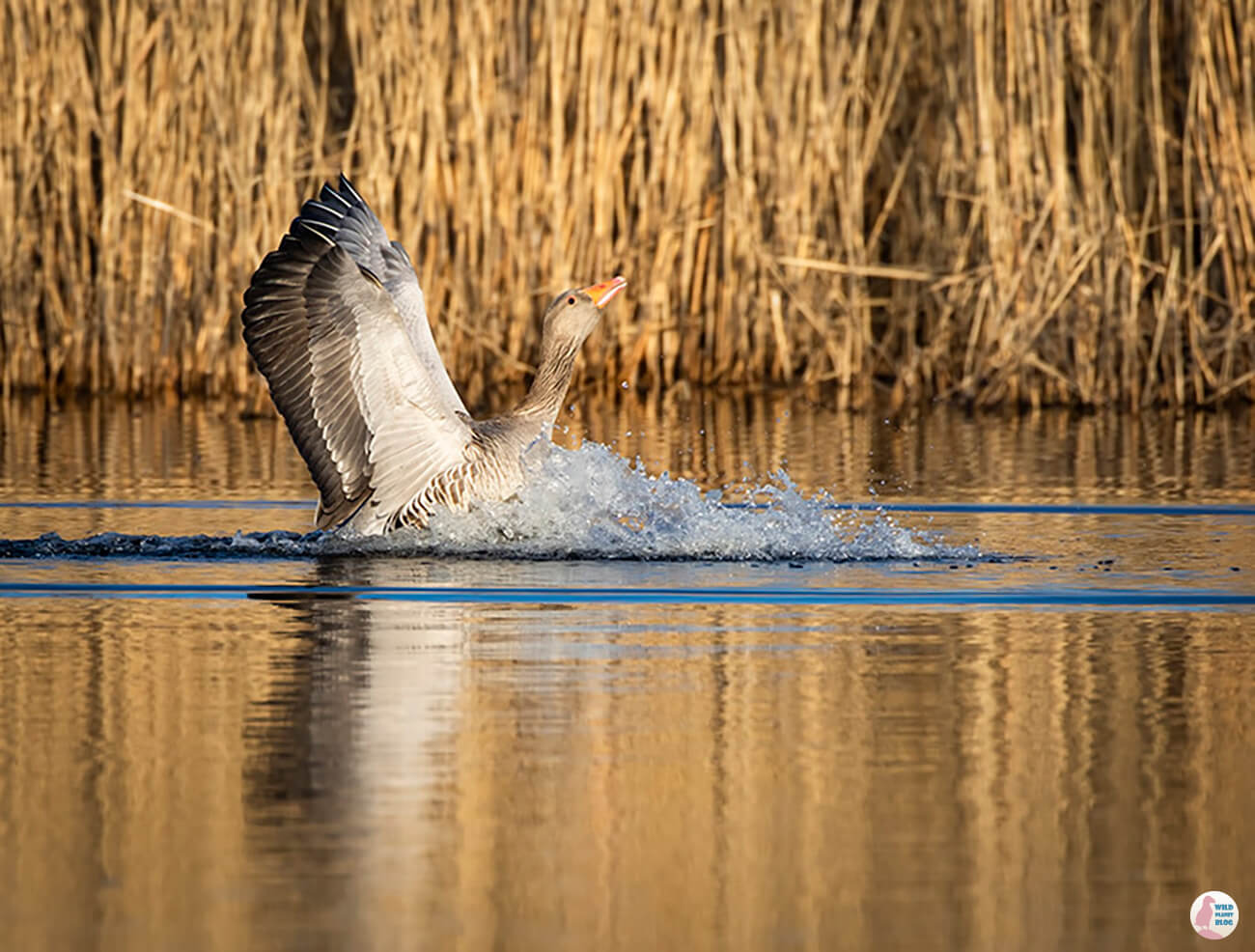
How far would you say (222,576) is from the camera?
778 centimetres

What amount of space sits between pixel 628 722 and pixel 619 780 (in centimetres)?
54

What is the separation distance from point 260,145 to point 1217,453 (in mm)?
6733

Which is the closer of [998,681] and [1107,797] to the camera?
[1107,797]

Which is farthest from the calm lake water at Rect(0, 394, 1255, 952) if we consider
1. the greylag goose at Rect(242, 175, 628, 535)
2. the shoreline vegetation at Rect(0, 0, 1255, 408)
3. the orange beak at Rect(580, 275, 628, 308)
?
the shoreline vegetation at Rect(0, 0, 1255, 408)

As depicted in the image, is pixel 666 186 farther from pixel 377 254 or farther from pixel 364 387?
pixel 364 387

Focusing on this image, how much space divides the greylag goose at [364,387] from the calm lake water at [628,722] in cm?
21

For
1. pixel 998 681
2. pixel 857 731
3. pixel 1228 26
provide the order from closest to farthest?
pixel 857 731 < pixel 998 681 < pixel 1228 26

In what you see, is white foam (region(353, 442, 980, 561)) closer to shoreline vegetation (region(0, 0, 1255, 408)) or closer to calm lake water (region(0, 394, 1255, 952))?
calm lake water (region(0, 394, 1255, 952))

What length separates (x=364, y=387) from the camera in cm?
860

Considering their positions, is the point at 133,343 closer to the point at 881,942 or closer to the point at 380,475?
the point at 380,475

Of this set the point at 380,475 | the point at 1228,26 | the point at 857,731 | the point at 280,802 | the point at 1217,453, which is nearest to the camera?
the point at 280,802

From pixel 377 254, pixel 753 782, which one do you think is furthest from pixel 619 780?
pixel 377 254

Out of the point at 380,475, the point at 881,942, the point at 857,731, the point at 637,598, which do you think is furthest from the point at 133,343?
the point at 881,942

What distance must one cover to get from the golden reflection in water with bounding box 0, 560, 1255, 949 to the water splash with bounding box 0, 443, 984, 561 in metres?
1.32
